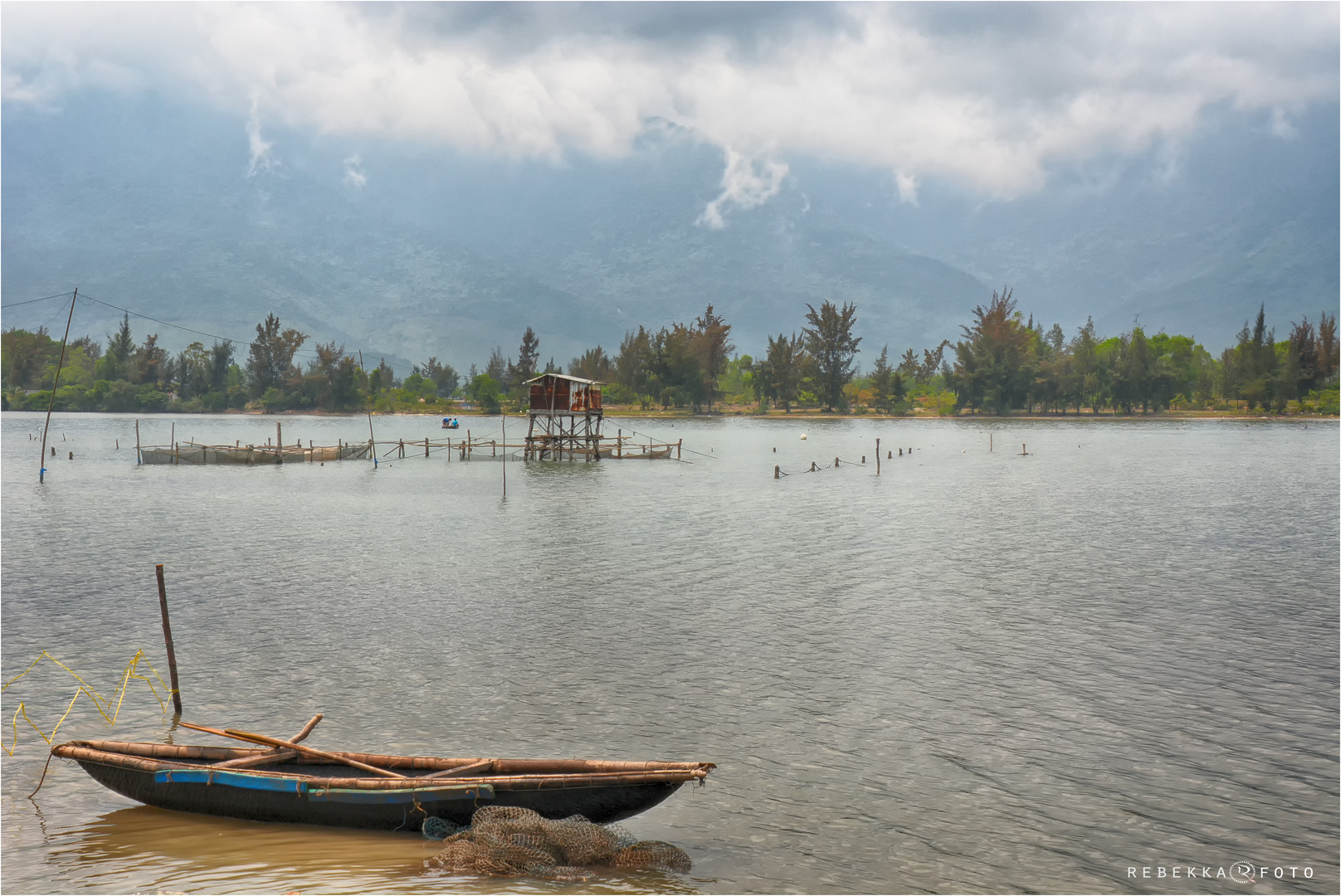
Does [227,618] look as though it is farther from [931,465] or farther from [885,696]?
[931,465]

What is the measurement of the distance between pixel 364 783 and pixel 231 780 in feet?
6.36

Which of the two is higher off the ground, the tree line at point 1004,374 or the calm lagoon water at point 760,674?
the tree line at point 1004,374

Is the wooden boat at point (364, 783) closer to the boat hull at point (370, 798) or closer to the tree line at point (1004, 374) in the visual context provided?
the boat hull at point (370, 798)

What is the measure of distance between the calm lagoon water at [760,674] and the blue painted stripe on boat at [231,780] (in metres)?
0.73

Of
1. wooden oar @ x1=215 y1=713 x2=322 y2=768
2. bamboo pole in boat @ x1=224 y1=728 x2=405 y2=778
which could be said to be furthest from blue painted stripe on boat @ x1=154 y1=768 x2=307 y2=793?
bamboo pole in boat @ x1=224 y1=728 x2=405 y2=778

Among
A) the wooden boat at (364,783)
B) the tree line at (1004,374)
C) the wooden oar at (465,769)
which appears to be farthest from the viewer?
the tree line at (1004,374)

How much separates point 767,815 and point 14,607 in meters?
23.8

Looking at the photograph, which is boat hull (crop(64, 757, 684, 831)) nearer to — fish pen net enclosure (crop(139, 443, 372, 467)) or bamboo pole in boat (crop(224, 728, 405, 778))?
bamboo pole in boat (crop(224, 728, 405, 778))

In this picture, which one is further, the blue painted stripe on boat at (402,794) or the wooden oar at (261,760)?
the wooden oar at (261,760)

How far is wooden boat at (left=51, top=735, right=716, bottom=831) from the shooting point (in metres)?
12.2

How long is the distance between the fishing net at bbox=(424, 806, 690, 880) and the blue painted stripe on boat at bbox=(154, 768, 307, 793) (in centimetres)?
185

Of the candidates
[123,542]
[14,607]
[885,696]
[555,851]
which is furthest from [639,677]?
[123,542]

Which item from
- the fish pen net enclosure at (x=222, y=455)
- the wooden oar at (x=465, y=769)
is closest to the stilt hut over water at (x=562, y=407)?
the fish pen net enclosure at (x=222, y=455)

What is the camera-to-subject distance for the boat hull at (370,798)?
1232 centimetres
